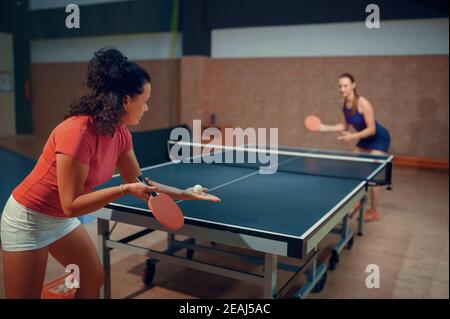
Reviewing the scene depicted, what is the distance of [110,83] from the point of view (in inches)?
35.2

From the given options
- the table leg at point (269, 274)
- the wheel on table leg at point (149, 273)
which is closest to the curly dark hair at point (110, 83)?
the table leg at point (269, 274)

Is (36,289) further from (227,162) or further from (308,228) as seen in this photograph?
(227,162)

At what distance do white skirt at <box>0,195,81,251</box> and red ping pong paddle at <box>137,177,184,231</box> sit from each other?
0.40 m

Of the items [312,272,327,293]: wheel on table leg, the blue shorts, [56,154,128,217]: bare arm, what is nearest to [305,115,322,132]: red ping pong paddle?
the blue shorts

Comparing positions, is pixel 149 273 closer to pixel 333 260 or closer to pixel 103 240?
pixel 103 240

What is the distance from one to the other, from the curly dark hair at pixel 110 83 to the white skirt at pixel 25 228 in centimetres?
39

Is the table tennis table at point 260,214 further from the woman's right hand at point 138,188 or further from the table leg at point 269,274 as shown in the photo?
the woman's right hand at point 138,188

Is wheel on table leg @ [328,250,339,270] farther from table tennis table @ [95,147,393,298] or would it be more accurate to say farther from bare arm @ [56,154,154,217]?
bare arm @ [56,154,154,217]

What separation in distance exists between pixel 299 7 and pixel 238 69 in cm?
163

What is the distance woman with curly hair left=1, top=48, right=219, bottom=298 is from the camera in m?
0.90

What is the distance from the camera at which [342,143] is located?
7520 millimetres

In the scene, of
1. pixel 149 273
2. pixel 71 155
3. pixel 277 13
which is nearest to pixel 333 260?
pixel 149 273

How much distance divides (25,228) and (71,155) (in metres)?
0.32
